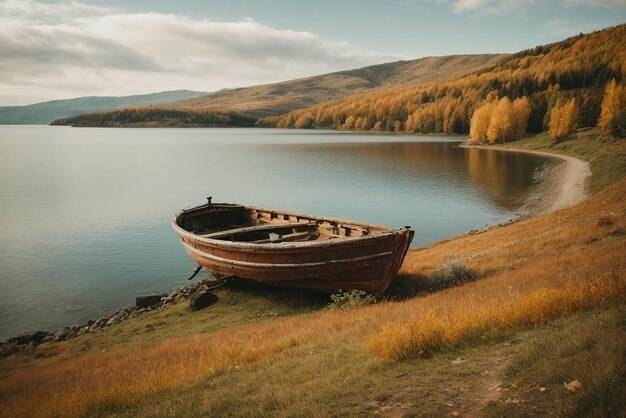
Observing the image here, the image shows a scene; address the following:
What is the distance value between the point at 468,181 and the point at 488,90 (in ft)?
382

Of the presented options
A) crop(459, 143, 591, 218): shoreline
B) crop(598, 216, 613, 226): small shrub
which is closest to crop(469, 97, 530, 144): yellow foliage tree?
crop(459, 143, 591, 218): shoreline

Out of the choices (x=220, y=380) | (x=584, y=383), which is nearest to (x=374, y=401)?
(x=584, y=383)

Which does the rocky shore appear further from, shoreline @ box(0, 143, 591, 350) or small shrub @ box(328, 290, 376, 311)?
small shrub @ box(328, 290, 376, 311)

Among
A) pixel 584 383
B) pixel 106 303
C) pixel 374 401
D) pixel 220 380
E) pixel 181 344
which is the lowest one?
pixel 106 303

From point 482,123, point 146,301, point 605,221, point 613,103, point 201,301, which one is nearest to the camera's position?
point 201,301

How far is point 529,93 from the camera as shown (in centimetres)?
14400

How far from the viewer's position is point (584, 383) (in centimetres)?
443

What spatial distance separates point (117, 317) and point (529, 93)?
161398 mm

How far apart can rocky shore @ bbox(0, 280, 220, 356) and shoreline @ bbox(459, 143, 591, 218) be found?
29.5m

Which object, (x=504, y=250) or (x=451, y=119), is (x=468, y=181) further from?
(x=451, y=119)

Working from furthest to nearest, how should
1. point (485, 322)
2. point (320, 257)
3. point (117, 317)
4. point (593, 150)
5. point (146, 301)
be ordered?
point (593, 150) < point (146, 301) < point (117, 317) < point (320, 257) < point (485, 322)

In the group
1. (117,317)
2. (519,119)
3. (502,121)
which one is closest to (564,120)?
(502,121)

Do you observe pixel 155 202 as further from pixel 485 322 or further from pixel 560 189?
pixel 560 189

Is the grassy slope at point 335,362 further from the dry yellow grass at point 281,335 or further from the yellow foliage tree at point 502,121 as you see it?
the yellow foliage tree at point 502,121
